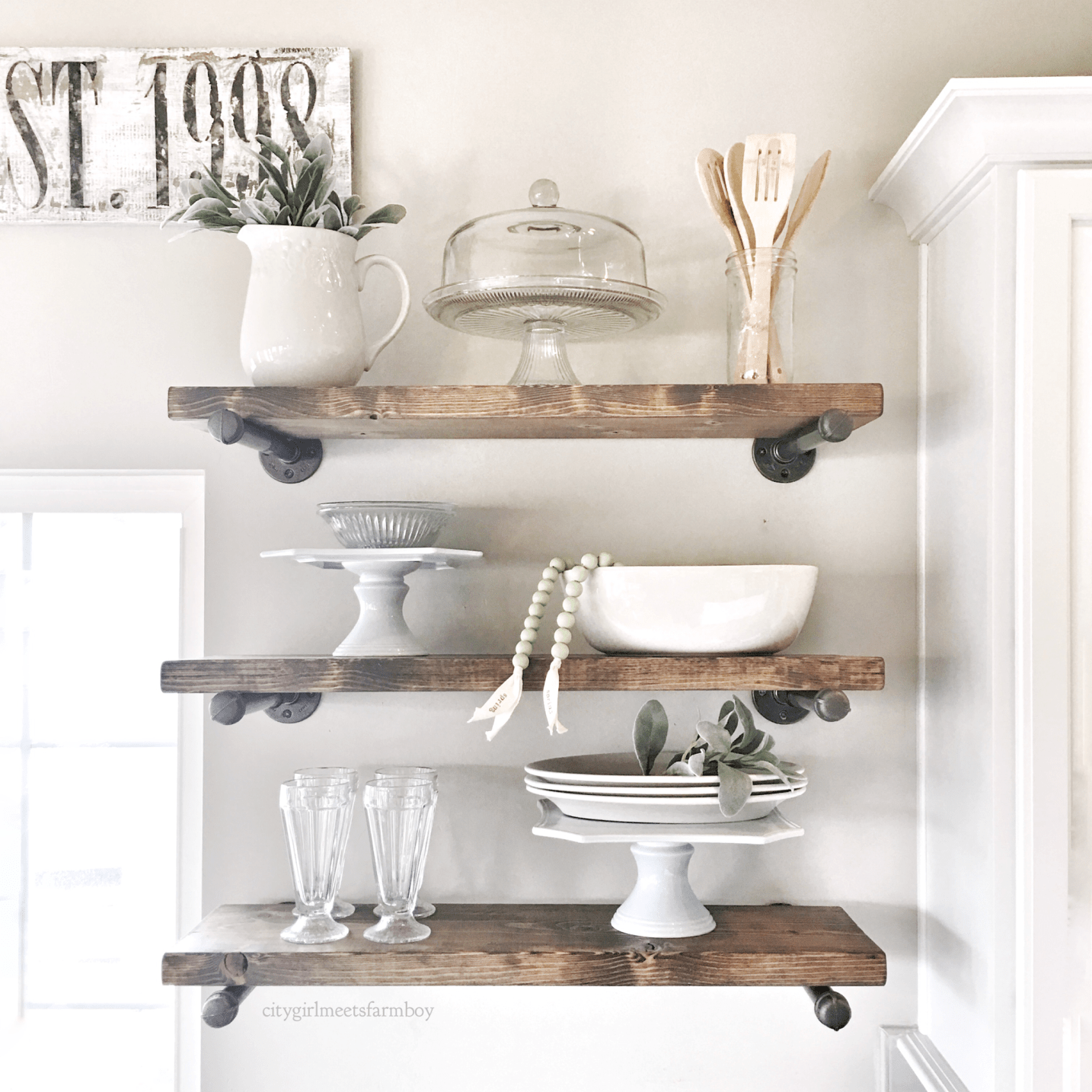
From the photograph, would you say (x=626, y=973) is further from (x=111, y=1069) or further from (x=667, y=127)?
(x=667, y=127)

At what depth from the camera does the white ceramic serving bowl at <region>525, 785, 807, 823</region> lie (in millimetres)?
982

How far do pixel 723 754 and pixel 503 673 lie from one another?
226 mm

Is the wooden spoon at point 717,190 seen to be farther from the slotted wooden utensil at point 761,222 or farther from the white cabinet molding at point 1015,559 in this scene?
the white cabinet molding at point 1015,559

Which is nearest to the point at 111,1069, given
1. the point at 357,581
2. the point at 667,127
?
the point at 357,581

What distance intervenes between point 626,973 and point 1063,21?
111cm

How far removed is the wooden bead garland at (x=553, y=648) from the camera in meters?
0.96

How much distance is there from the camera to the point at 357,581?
114cm

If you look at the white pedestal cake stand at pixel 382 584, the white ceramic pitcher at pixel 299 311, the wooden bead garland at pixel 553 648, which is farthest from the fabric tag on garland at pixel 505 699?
the white ceramic pitcher at pixel 299 311

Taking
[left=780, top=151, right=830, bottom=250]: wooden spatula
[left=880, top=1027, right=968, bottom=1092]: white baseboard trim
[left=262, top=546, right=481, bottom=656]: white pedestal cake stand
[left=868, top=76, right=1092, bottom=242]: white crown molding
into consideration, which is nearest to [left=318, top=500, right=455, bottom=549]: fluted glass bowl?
[left=262, top=546, right=481, bottom=656]: white pedestal cake stand

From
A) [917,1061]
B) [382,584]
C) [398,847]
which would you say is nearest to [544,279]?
[382,584]

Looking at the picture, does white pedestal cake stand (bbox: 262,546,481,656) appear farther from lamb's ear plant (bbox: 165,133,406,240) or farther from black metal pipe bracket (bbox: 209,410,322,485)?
Answer: lamb's ear plant (bbox: 165,133,406,240)

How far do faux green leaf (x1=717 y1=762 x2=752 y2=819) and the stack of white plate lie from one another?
0.02m

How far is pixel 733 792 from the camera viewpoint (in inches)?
37.5

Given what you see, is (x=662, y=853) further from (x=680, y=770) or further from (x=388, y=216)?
(x=388, y=216)
